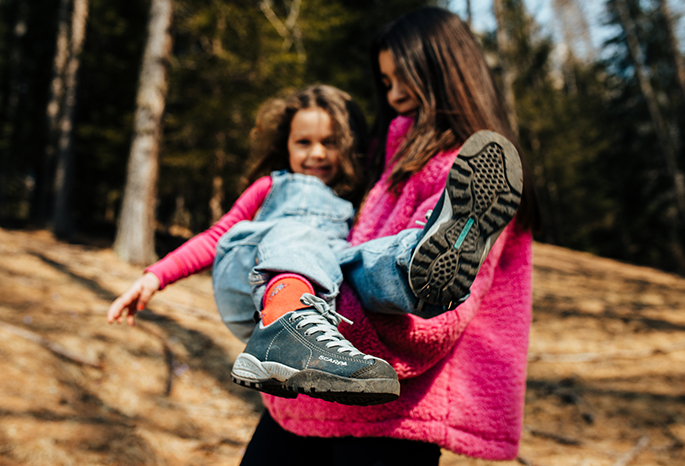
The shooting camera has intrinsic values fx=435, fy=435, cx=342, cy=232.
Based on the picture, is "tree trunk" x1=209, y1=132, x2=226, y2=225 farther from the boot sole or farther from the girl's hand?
the boot sole

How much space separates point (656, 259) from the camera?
14773 millimetres

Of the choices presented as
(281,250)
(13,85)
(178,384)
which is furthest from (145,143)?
(13,85)

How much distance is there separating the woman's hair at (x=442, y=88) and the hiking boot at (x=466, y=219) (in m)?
0.20

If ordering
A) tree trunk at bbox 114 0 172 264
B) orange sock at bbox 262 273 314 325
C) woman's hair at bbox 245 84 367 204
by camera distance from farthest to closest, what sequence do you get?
tree trunk at bbox 114 0 172 264, woman's hair at bbox 245 84 367 204, orange sock at bbox 262 273 314 325

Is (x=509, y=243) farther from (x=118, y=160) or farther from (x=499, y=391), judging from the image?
(x=118, y=160)

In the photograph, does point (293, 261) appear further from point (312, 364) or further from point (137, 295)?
point (137, 295)

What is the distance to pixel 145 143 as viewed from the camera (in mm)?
6863

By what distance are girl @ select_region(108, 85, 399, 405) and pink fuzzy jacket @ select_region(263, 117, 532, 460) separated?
0.46 ft

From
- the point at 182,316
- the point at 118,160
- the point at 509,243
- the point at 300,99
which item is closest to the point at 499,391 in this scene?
the point at 509,243

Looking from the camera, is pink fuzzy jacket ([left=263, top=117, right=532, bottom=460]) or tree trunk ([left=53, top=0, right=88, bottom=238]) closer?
pink fuzzy jacket ([left=263, top=117, right=532, bottom=460])

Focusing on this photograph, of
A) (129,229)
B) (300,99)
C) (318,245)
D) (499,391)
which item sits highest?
(300,99)

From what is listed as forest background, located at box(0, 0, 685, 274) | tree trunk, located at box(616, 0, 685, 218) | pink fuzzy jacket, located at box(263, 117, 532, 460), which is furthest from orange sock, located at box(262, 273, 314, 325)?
tree trunk, located at box(616, 0, 685, 218)

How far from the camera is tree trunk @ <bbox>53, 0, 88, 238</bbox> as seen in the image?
10250mm

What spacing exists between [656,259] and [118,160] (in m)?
16.6
